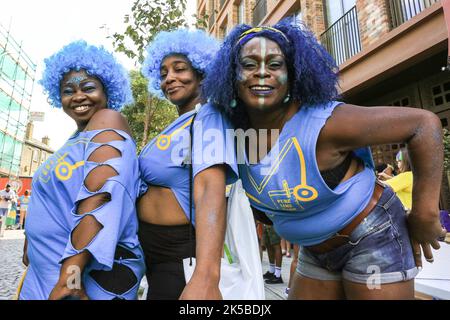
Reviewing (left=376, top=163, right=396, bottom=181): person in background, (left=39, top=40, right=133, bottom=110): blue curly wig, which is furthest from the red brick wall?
(left=39, top=40, right=133, bottom=110): blue curly wig

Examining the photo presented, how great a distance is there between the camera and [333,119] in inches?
52.4

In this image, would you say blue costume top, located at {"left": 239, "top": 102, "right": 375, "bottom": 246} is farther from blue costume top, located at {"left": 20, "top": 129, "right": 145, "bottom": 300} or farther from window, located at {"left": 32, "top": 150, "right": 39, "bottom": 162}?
window, located at {"left": 32, "top": 150, "right": 39, "bottom": 162}

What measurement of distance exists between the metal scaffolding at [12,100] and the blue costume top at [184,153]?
91.9 ft

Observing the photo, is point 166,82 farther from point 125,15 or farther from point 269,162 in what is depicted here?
point 125,15

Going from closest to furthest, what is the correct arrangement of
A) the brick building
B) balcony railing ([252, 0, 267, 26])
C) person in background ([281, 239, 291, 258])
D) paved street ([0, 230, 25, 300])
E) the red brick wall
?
paved street ([0, 230, 25, 300]) < the brick building < the red brick wall < person in background ([281, 239, 291, 258]) < balcony railing ([252, 0, 267, 26])

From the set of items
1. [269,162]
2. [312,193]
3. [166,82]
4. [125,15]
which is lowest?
[312,193]

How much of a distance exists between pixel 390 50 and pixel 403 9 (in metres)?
1.17

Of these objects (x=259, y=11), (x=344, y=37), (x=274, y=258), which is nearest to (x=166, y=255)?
(x=274, y=258)

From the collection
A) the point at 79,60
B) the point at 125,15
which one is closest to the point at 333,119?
the point at 79,60

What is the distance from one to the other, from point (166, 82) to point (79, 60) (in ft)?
1.56

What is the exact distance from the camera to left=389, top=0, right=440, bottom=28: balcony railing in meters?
6.41

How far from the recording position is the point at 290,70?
1.49m

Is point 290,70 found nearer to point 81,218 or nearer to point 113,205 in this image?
point 113,205

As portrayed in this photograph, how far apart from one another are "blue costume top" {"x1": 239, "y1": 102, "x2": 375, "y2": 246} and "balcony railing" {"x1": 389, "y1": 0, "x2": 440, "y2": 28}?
6726mm
